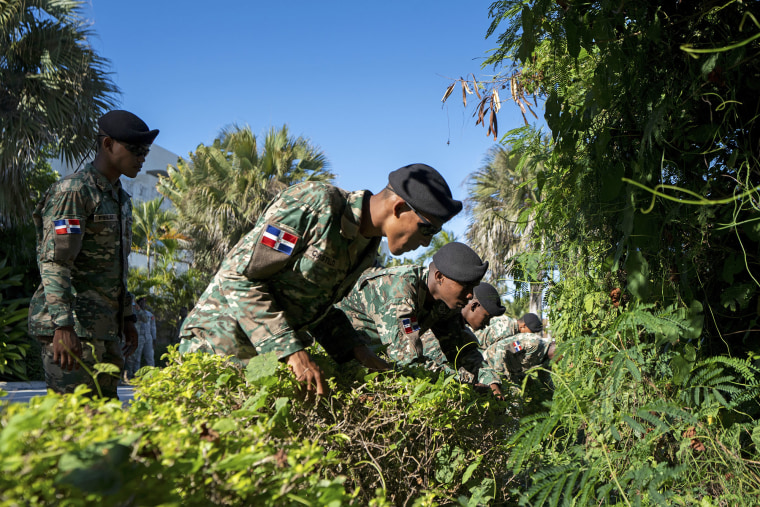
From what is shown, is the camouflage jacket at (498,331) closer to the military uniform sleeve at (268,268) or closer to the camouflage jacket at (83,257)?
the camouflage jacket at (83,257)

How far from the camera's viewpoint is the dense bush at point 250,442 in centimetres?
78

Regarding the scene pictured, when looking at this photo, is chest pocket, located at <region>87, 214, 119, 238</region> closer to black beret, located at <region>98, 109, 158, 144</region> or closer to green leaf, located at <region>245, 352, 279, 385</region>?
black beret, located at <region>98, 109, 158, 144</region>

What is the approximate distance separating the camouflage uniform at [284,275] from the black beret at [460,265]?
125cm

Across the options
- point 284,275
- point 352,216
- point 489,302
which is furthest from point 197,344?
point 489,302

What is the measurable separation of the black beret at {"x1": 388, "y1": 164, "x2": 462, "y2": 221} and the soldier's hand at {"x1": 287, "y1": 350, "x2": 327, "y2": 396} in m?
0.78

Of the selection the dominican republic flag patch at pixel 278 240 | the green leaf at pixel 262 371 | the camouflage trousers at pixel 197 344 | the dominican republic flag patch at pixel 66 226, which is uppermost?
the dominican republic flag patch at pixel 66 226

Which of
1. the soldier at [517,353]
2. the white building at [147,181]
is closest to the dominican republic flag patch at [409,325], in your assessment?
the soldier at [517,353]

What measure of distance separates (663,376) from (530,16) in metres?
1.61

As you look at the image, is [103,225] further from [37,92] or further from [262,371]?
[37,92]

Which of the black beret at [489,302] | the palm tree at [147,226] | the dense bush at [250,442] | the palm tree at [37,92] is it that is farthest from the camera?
the palm tree at [147,226]

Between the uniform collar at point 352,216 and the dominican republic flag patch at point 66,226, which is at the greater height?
the dominican republic flag patch at point 66,226

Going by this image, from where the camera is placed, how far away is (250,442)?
3.61ft

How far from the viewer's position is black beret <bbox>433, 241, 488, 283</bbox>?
3.70 m

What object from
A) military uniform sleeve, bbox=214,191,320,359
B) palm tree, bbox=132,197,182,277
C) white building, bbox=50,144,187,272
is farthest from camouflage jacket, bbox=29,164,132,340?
white building, bbox=50,144,187,272
